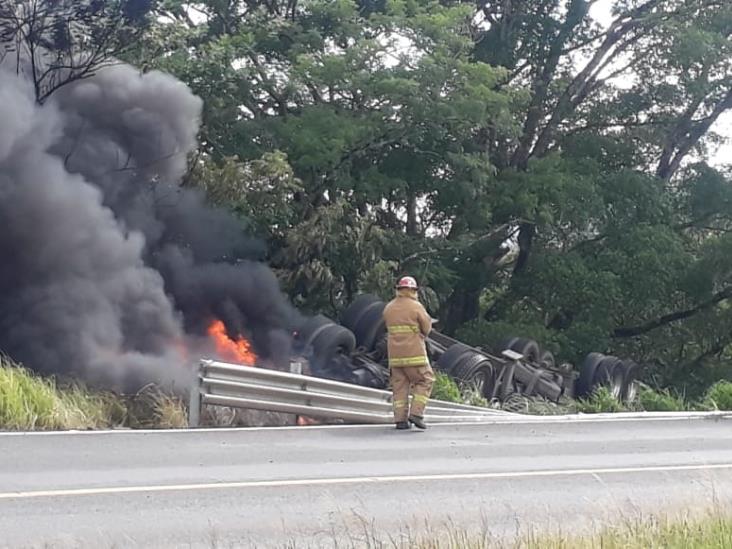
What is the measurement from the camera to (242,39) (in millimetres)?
21578

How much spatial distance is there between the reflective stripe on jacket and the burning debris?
2.93m

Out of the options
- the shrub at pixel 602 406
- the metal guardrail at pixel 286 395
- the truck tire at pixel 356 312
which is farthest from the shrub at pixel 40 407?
the shrub at pixel 602 406

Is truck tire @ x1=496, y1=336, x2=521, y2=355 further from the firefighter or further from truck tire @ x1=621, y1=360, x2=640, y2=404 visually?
the firefighter

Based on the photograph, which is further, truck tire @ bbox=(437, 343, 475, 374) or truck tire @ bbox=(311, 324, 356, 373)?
truck tire @ bbox=(437, 343, 475, 374)

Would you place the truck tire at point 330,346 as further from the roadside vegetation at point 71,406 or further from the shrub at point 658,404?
the shrub at point 658,404

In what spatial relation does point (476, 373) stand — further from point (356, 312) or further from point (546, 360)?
point (546, 360)

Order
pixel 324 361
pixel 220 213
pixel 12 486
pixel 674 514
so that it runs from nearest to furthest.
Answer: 1. pixel 674 514
2. pixel 12 486
3. pixel 324 361
4. pixel 220 213

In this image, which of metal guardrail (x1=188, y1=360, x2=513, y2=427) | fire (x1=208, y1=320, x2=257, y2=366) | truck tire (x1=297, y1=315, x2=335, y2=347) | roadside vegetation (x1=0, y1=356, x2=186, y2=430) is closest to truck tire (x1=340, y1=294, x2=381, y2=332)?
truck tire (x1=297, y1=315, x2=335, y2=347)

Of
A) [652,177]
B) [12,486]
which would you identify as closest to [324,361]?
[12,486]

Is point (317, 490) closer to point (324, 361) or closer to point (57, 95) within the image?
point (324, 361)

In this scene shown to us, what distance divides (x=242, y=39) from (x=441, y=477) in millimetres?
14293

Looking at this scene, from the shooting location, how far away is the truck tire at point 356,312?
17.8 meters

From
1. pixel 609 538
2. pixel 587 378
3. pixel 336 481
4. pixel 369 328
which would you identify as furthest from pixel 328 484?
pixel 587 378

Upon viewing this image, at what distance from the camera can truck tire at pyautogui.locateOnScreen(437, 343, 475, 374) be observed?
677 inches
